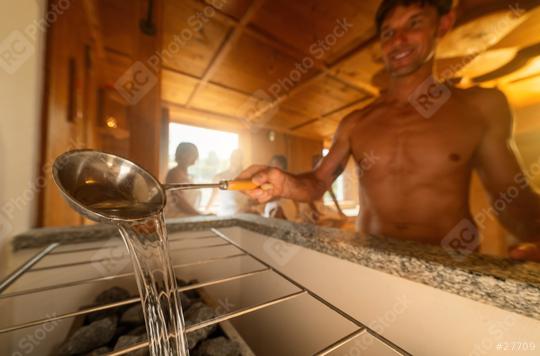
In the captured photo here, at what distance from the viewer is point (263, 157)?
350 cm

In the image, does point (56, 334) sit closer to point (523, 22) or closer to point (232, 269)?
point (232, 269)

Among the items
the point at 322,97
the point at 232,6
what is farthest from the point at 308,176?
the point at 322,97

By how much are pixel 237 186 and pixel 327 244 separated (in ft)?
0.83

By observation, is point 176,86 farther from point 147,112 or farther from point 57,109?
point 57,109

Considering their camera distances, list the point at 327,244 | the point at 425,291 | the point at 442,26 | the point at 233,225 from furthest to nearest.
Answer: the point at 442,26 → the point at 233,225 → the point at 327,244 → the point at 425,291

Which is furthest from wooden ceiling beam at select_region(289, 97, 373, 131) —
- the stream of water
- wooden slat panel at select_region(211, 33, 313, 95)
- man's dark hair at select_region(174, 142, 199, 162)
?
the stream of water

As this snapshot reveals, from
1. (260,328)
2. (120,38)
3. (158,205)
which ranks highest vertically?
(120,38)

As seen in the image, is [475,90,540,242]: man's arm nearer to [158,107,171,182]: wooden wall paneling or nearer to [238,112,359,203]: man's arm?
[238,112,359,203]: man's arm

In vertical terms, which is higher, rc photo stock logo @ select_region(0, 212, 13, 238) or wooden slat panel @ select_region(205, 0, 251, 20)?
wooden slat panel @ select_region(205, 0, 251, 20)

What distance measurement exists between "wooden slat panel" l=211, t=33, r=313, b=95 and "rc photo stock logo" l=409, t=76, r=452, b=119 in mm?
902

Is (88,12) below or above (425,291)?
above

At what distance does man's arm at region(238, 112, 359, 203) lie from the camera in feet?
2.06

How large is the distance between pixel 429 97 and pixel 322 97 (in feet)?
4.15

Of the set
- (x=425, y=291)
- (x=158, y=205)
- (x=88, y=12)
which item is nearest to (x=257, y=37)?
(x=88, y=12)
